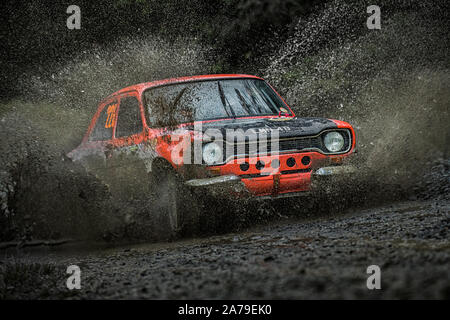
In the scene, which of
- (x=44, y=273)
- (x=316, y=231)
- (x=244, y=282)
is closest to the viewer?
(x=244, y=282)

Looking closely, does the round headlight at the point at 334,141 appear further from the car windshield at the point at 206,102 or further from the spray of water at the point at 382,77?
the spray of water at the point at 382,77

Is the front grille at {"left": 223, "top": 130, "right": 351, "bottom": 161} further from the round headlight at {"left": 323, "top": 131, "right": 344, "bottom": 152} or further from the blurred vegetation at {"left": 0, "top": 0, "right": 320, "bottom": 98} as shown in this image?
the blurred vegetation at {"left": 0, "top": 0, "right": 320, "bottom": 98}

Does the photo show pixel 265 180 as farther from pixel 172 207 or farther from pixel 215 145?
pixel 172 207

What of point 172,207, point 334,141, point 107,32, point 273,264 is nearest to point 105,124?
point 172,207

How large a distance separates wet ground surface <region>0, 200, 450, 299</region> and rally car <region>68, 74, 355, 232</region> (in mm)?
498

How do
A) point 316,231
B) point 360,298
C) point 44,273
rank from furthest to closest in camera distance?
point 316,231
point 44,273
point 360,298

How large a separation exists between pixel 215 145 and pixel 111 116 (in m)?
2.33

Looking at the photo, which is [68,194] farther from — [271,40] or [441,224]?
[271,40]

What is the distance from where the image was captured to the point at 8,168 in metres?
6.35

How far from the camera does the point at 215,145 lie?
5.06 metres

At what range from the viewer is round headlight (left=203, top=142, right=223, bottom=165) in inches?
198

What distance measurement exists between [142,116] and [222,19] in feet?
17.8

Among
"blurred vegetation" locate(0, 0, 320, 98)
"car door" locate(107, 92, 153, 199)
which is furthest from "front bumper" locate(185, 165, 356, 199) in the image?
"blurred vegetation" locate(0, 0, 320, 98)
